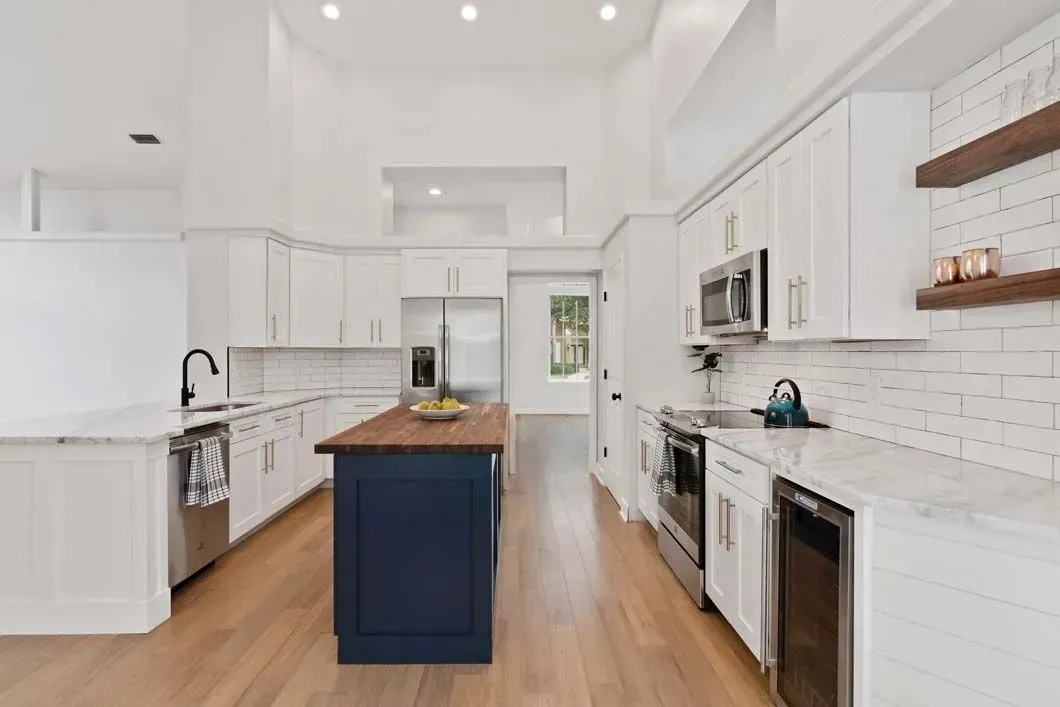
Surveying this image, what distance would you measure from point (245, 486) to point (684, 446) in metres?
2.90

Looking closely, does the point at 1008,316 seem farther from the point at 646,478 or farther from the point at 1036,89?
the point at 646,478

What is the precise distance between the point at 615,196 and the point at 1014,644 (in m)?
Result: 5.01

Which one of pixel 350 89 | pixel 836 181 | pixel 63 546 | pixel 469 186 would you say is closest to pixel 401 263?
pixel 350 89

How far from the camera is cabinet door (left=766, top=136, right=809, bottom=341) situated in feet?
8.31

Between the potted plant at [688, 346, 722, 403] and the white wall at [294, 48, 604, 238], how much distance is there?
2.15 m

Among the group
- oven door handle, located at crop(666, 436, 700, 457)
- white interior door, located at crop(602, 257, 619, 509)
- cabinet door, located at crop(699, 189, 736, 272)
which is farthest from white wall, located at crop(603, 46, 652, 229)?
oven door handle, located at crop(666, 436, 700, 457)

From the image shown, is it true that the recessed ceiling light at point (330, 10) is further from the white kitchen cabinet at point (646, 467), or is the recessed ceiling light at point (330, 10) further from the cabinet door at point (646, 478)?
the cabinet door at point (646, 478)

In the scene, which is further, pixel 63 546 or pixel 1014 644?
pixel 63 546

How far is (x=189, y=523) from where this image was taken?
10.4 ft

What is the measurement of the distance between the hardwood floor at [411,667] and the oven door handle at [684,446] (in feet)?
2.61

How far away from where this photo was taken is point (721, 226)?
3.49m

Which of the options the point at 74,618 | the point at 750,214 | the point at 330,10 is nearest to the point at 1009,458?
the point at 750,214

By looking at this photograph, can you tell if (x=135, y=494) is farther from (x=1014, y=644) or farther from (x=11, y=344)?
(x=11, y=344)

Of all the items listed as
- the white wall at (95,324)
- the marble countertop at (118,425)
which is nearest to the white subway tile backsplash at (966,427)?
the marble countertop at (118,425)
